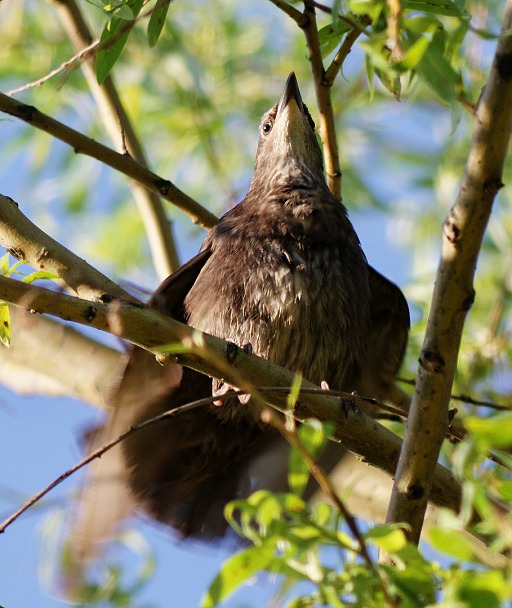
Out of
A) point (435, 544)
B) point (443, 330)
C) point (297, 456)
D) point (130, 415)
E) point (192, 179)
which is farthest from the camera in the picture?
point (192, 179)

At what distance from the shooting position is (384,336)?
13.3ft

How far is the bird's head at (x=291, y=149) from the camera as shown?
4152 mm

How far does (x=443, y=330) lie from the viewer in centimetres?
209

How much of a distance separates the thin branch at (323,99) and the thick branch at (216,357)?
3.17 feet

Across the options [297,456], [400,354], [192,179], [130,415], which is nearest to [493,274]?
[400,354]

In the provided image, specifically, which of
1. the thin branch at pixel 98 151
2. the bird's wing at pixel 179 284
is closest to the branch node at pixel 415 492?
the bird's wing at pixel 179 284

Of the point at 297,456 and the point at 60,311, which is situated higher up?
the point at 60,311

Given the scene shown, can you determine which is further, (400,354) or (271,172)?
(271,172)

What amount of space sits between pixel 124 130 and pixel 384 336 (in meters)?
1.40

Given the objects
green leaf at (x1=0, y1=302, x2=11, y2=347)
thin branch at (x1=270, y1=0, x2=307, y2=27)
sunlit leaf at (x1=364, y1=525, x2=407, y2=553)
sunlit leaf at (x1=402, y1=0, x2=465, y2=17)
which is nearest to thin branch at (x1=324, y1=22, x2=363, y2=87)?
thin branch at (x1=270, y1=0, x2=307, y2=27)

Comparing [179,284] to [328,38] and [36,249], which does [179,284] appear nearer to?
[36,249]

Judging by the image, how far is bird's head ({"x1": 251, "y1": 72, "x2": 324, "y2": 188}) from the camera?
415 centimetres

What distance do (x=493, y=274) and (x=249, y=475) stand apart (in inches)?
82.5

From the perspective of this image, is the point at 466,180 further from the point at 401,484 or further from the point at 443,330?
the point at 401,484
